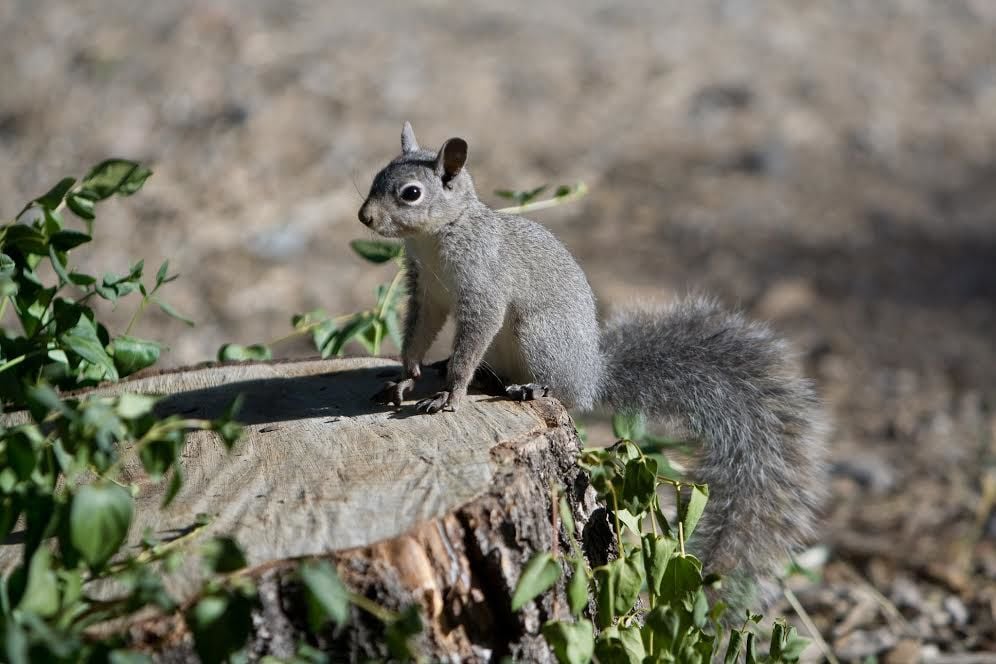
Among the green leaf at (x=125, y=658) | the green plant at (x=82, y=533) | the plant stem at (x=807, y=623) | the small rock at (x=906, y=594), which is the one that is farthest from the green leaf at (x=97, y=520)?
the small rock at (x=906, y=594)

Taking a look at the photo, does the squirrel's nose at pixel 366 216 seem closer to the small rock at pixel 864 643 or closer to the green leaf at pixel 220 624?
the green leaf at pixel 220 624

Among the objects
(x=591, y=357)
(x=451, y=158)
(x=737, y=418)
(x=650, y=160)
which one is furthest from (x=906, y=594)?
(x=650, y=160)

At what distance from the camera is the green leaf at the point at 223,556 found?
1307mm

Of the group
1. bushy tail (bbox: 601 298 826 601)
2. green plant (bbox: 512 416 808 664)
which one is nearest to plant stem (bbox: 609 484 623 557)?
green plant (bbox: 512 416 808 664)

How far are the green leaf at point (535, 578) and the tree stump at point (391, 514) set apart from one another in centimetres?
15

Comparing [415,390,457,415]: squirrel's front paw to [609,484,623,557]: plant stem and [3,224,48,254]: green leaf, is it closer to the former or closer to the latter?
[609,484,623,557]: plant stem

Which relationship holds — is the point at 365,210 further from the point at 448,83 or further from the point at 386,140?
the point at 448,83

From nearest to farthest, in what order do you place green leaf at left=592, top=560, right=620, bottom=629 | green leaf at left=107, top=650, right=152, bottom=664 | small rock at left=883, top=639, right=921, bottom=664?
1. green leaf at left=107, top=650, right=152, bottom=664
2. green leaf at left=592, top=560, right=620, bottom=629
3. small rock at left=883, top=639, right=921, bottom=664

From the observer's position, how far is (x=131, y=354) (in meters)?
2.15

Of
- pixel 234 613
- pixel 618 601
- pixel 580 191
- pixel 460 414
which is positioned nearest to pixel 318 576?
pixel 234 613

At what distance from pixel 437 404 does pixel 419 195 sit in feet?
1.59

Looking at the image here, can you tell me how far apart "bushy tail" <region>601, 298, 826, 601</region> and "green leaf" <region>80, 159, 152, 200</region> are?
1063mm

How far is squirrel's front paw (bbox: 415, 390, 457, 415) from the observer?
206cm

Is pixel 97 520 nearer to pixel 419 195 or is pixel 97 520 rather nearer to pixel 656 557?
pixel 656 557
